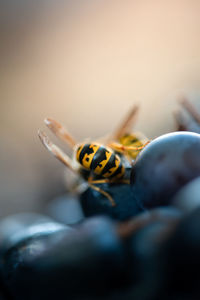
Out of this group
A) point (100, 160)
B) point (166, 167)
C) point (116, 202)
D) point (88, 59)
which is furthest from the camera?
point (88, 59)

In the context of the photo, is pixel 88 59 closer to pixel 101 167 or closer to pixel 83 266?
pixel 101 167

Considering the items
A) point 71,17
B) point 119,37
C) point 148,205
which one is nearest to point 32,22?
point 71,17

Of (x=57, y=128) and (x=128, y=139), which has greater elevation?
(x=57, y=128)

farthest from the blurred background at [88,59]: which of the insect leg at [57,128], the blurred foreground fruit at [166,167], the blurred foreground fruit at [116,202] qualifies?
the blurred foreground fruit at [166,167]

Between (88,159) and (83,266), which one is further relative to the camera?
(88,159)

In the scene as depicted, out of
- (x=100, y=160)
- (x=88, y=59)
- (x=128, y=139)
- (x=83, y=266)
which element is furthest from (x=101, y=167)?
(x=88, y=59)

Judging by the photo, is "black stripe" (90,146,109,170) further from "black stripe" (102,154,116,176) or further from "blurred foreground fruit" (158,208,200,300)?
"blurred foreground fruit" (158,208,200,300)

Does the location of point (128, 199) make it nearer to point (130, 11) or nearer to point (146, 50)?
point (146, 50)
